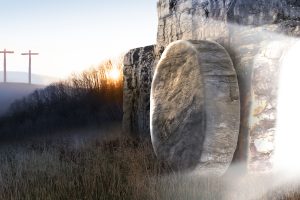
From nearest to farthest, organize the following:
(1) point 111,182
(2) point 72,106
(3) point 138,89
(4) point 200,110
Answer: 1. (1) point 111,182
2. (4) point 200,110
3. (3) point 138,89
4. (2) point 72,106

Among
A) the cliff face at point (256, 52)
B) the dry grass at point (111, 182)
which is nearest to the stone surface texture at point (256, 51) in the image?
the cliff face at point (256, 52)

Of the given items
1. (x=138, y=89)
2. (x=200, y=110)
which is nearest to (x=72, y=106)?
(x=138, y=89)

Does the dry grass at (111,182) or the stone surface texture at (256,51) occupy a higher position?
the stone surface texture at (256,51)

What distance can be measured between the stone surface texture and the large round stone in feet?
0.48

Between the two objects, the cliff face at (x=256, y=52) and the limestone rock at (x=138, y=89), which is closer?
the cliff face at (x=256, y=52)

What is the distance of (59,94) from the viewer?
49.2 ft

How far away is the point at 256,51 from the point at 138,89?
9.58ft

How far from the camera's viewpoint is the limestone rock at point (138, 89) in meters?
7.10

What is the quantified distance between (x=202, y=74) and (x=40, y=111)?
9.84 m

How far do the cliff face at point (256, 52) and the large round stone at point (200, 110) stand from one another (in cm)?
15

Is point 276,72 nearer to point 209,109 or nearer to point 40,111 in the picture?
point 209,109

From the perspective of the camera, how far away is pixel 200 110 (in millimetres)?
4711

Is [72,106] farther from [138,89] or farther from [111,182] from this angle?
[111,182]

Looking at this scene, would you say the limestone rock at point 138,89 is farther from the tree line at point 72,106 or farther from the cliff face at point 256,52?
the tree line at point 72,106
